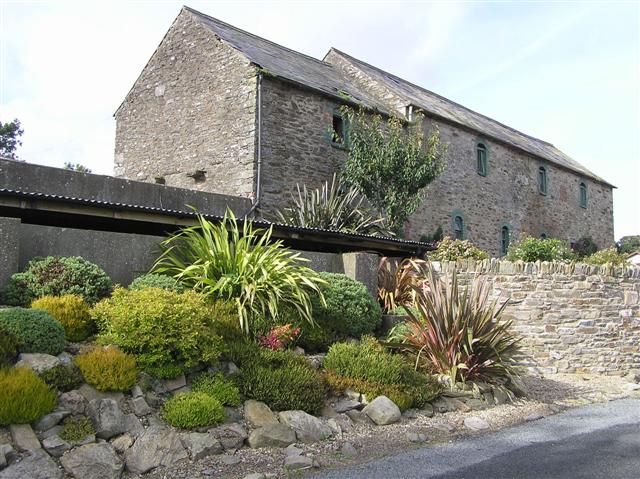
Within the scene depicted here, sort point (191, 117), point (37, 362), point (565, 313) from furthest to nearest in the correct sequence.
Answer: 1. point (191, 117)
2. point (565, 313)
3. point (37, 362)

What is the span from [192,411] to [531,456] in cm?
327

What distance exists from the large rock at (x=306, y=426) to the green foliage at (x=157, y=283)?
7.54ft

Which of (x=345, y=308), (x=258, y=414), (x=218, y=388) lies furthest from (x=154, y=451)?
(x=345, y=308)

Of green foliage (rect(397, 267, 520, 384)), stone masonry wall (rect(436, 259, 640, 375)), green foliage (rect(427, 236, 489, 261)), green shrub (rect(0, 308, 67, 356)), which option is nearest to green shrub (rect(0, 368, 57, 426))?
green shrub (rect(0, 308, 67, 356))

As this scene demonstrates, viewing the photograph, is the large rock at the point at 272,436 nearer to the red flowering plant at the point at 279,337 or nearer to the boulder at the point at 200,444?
the boulder at the point at 200,444

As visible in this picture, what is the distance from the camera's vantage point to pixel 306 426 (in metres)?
6.52

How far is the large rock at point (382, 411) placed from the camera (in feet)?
23.7

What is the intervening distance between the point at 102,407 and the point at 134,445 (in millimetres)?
461

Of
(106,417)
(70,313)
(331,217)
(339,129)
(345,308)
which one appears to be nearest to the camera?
(106,417)

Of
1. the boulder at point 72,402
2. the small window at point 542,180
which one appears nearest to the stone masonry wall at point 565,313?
the boulder at point 72,402

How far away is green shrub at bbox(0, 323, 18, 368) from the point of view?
5.64 metres

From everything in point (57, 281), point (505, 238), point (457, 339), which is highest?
point (505, 238)

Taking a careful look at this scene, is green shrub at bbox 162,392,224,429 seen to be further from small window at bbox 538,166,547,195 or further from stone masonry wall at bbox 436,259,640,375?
small window at bbox 538,166,547,195

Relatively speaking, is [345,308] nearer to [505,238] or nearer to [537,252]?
[537,252]
